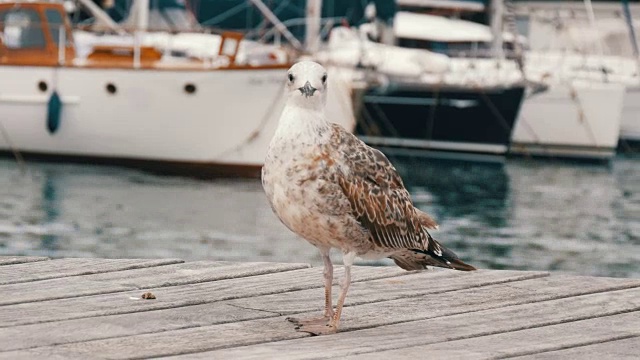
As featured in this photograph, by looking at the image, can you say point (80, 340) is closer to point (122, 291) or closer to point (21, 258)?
point (122, 291)

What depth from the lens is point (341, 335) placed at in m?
4.74

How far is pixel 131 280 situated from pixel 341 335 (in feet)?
3.69

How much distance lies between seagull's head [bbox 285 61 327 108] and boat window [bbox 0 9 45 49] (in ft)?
75.6

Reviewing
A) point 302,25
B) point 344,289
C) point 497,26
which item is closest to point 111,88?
point 302,25

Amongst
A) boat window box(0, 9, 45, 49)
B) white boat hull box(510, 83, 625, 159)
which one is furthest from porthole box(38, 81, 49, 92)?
white boat hull box(510, 83, 625, 159)

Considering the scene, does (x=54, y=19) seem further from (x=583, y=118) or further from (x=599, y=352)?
(x=599, y=352)

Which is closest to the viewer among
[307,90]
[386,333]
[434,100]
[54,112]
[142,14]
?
[386,333]

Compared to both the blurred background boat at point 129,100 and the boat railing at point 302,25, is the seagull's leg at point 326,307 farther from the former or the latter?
the boat railing at point 302,25

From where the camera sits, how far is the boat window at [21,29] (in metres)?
27.3

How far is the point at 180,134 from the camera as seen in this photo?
28.1 metres

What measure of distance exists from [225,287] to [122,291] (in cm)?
40

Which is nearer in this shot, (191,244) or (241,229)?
(191,244)

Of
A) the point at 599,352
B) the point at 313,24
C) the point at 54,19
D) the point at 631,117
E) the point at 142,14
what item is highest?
the point at 599,352

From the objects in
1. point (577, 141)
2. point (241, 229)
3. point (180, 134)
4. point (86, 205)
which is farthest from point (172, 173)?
point (577, 141)
